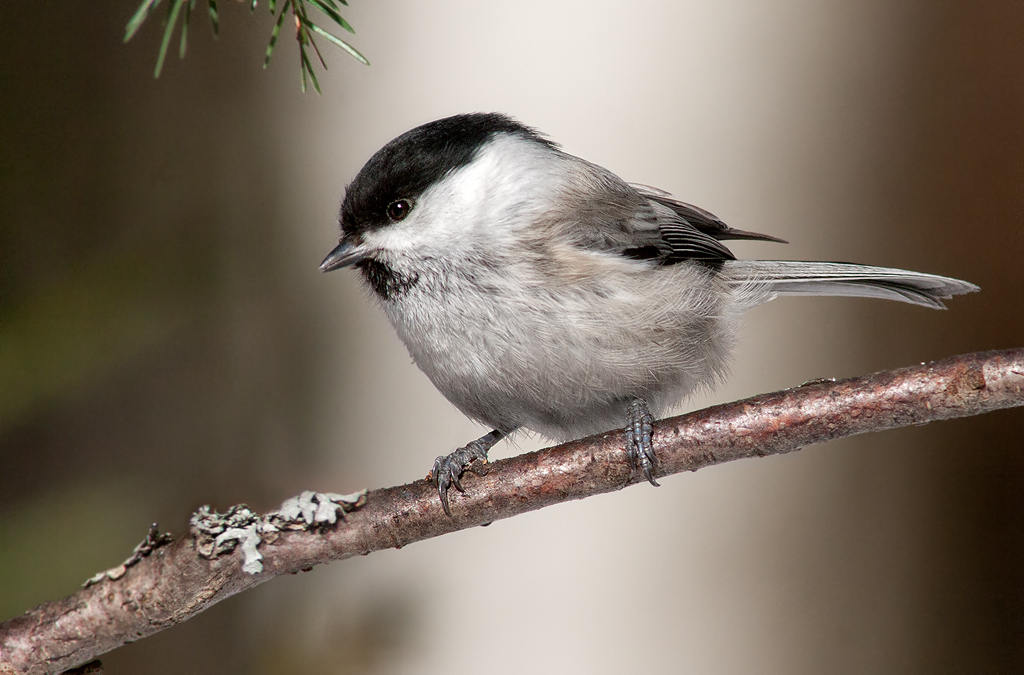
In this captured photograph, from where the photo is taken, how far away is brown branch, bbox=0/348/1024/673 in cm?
81

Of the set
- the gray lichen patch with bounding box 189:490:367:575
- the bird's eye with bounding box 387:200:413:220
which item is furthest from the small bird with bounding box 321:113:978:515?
the gray lichen patch with bounding box 189:490:367:575

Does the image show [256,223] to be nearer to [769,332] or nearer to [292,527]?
[292,527]

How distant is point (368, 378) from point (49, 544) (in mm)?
707

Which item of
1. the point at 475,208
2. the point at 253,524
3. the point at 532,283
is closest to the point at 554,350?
the point at 532,283

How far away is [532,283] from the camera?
96 centimetres

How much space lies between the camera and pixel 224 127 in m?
1.57

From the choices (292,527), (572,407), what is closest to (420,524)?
(292,527)

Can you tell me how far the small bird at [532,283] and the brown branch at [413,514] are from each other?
0.10 ft

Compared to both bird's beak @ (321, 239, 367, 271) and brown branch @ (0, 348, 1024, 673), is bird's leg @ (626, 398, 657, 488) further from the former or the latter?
bird's beak @ (321, 239, 367, 271)

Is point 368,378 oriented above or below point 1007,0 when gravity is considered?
below

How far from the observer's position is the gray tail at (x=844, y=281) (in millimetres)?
980

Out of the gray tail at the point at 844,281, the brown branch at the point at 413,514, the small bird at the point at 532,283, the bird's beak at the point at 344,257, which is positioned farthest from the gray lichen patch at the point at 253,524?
the gray tail at the point at 844,281

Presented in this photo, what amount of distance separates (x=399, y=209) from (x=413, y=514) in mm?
365

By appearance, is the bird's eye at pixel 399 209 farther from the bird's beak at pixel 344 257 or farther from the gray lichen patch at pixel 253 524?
the gray lichen patch at pixel 253 524
